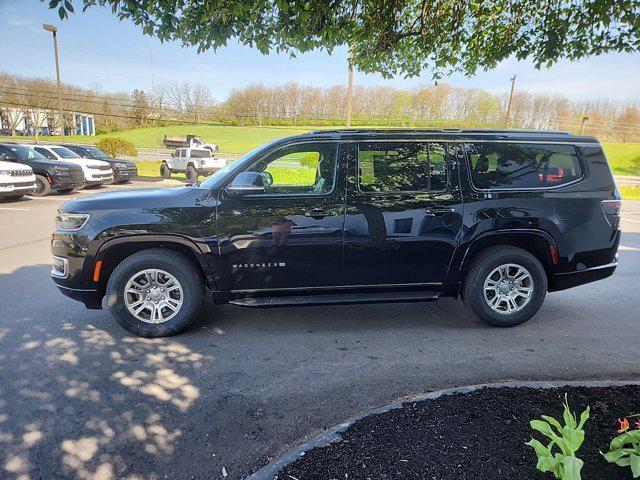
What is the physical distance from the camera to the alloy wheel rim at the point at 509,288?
15.0 ft


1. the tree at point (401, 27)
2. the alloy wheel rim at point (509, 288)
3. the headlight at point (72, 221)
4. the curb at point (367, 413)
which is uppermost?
the tree at point (401, 27)

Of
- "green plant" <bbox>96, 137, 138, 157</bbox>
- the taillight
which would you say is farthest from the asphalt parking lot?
"green plant" <bbox>96, 137, 138, 157</bbox>

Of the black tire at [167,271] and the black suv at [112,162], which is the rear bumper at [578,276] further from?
the black suv at [112,162]

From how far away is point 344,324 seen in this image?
4738 millimetres

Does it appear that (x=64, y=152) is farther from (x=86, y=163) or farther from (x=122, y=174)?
(x=122, y=174)

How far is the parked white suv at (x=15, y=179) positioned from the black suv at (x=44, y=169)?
3.09 feet

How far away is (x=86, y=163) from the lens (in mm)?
16938

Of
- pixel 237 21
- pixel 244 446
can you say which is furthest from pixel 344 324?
pixel 237 21

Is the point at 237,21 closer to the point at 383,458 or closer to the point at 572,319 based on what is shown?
the point at 383,458

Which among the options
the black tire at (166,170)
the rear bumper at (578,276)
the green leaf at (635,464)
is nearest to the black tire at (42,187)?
the black tire at (166,170)

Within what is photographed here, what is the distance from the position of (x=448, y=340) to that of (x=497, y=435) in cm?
190

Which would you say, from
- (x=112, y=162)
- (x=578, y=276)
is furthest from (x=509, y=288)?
(x=112, y=162)

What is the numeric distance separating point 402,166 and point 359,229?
2.63ft

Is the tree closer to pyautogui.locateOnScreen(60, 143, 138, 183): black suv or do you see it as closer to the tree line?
pyautogui.locateOnScreen(60, 143, 138, 183): black suv
